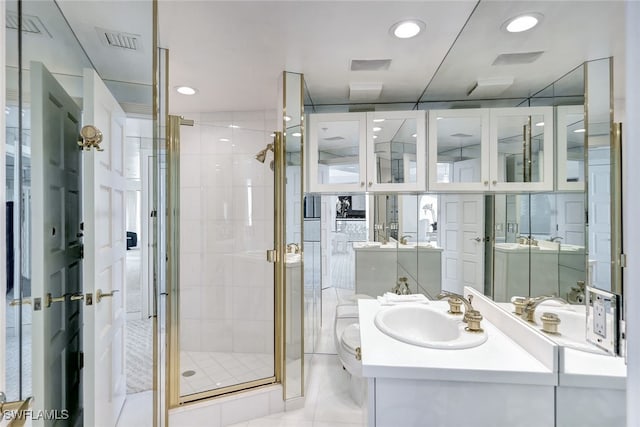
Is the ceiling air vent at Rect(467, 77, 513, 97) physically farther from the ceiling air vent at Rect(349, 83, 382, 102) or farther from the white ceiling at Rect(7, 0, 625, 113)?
the ceiling air vent at Rect(349, 83, 382, 102)

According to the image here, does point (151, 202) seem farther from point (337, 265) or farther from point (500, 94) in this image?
point (500, 94)

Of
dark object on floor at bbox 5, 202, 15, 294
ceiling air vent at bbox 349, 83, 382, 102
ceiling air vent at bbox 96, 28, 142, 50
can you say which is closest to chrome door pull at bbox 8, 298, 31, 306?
dark object on floor at bbox 5, 202, 15, 294

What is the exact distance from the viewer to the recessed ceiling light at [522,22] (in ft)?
3.53

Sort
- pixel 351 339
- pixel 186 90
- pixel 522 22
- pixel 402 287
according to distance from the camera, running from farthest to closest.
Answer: pixel 402 287 → pixel 186 90 → pixel 351 339 → pixel 522 22

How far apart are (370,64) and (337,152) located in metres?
0.68

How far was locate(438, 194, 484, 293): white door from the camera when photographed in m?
1.66

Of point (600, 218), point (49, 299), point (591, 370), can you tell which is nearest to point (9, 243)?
point (49, 299)

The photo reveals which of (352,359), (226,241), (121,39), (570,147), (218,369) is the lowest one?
(218,369)

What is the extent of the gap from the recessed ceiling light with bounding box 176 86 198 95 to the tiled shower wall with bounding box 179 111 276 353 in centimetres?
25

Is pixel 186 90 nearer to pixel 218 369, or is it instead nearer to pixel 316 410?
pixel 218 369

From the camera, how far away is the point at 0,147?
2.09ft

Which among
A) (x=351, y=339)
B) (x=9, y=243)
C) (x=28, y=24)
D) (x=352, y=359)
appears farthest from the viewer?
(x=351, y=339)

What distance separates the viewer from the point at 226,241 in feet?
7.72

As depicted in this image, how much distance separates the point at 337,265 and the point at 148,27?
2172 millimetres
